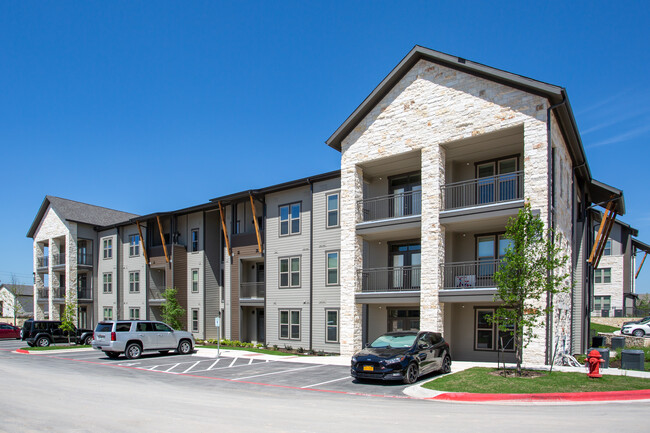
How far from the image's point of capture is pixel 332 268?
26031 mm

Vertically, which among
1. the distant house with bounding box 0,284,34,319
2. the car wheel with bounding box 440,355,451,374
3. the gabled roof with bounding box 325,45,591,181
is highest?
the gabled roof with bounding box 325,45,591,181

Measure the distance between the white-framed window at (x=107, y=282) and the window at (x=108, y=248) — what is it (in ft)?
4.82

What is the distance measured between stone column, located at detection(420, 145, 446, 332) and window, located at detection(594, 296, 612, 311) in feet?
110

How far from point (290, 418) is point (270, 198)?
66.2 feet

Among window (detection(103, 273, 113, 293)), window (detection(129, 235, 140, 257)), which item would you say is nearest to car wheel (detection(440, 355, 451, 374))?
window (detection(129, 235, 140, 257))

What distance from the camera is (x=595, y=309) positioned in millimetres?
46656

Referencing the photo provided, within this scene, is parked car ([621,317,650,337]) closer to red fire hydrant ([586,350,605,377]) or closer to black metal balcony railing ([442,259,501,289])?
black metal balcony railing ([442,259,501,289])

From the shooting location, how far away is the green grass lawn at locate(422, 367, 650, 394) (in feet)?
41.7

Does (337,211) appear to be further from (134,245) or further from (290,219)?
(134,245)

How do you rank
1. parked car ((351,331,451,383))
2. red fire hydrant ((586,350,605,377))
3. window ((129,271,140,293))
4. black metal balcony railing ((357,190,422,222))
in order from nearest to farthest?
1. red fire hydrant ((586,350,605,377))
2. parked car ((351,331,451,383))
3. black metal balcony railing ((357,190,422,222))
4. window ((129,271,140,293))

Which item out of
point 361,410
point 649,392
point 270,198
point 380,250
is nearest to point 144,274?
point 270,198

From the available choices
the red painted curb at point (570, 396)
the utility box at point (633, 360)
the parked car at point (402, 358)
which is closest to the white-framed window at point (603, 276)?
the utility box at point (633, 360)

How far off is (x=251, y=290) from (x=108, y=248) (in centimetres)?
1777

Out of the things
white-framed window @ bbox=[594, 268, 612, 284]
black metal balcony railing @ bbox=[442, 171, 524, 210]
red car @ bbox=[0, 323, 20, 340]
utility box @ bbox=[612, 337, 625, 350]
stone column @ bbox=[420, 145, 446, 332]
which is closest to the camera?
black metal balcony railing @ bbox=[442, 171, 524, 210]
